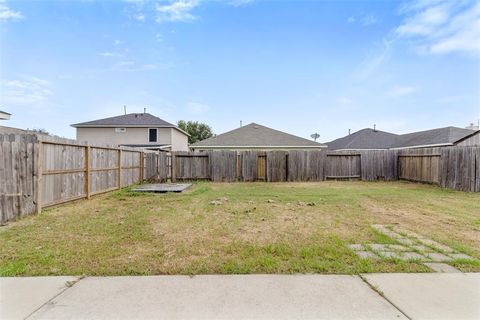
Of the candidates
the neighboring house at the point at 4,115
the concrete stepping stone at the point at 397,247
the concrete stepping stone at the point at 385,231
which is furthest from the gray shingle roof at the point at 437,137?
the neighboring house at the point at 4,115

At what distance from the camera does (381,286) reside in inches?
102

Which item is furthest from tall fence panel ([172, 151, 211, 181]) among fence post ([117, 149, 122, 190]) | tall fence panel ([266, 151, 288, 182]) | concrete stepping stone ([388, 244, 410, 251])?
concrete stepping stone ([388, 244, 410, 251])

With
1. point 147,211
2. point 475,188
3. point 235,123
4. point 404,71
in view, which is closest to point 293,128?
point 235,123

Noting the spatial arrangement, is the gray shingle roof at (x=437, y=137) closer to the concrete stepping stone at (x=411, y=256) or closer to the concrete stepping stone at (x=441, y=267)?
the concrete stepping stone at (x=411, y=256)

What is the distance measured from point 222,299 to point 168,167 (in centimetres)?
1219

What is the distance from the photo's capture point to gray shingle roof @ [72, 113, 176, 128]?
74.5 ft

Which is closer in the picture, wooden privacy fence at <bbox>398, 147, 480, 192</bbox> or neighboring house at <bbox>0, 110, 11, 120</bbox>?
wooden privacy fence at <bbox>398, 147, 480, 192</bbox>

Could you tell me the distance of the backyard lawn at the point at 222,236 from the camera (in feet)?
9.95

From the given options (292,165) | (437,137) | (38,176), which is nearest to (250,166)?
(292,165)

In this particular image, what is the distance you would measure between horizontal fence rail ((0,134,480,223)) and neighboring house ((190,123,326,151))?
4850 mm

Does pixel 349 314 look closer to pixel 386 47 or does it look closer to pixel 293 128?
pixel 386 47

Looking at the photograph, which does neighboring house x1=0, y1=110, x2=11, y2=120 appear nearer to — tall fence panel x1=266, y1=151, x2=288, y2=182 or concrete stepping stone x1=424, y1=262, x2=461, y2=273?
tall fence panel x1=266, y1=151, x2=288, y2=182

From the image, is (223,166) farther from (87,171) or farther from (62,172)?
(62,172)

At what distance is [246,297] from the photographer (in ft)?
7.72
